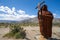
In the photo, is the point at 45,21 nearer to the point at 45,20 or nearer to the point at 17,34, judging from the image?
the point at 45,20

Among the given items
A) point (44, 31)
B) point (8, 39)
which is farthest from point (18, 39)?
point (44, 31)

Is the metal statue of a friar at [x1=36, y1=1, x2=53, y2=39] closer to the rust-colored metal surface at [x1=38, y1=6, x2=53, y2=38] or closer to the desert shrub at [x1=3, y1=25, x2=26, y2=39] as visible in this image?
the rust-colored metal surface at [x1=38, y1=6, x2=53, y2=38]

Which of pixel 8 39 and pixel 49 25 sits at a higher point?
pixel 49 25

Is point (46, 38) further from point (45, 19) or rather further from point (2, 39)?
point (2, 39)

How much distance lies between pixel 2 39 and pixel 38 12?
21.1 ft

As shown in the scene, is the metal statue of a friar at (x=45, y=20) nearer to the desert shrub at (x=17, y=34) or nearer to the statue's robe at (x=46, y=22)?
the statue's robe at (x=46, y=22)

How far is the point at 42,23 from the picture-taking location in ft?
53.8

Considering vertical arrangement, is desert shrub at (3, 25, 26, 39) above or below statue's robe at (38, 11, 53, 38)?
below

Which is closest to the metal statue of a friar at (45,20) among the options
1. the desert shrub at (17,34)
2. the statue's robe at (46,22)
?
the statue's robe at (46,22)

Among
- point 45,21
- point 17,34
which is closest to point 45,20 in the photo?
point 45,21

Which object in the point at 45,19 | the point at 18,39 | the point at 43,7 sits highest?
the point at 43,7

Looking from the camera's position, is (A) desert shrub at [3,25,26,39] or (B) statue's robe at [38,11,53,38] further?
(A) desert shrub at [3,25,26,39]

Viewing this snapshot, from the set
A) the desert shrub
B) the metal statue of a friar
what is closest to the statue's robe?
the metal statue of a friar

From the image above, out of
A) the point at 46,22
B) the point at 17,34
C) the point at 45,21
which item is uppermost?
the point at 45,21
